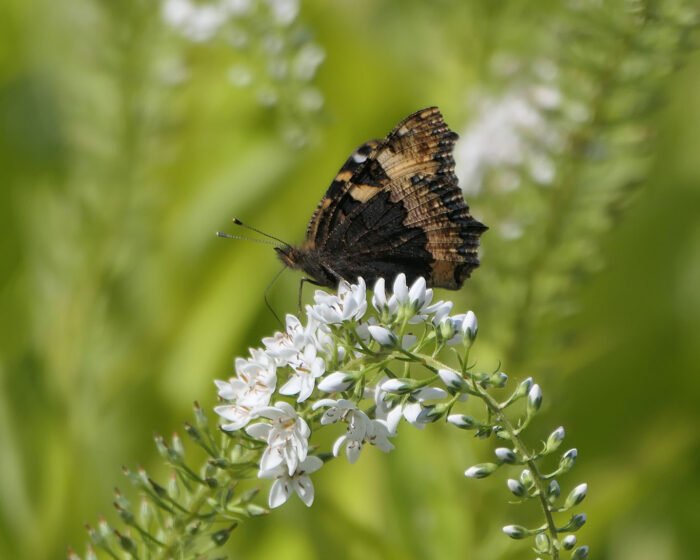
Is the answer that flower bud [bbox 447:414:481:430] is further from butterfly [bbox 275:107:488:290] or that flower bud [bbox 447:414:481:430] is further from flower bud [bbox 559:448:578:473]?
butterfly [bbox 275:107:488:290]

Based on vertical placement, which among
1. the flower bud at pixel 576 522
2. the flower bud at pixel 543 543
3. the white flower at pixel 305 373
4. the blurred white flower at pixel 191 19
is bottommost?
the flower bud at pixel 543 543

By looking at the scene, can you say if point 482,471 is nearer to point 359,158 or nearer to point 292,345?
point 292,345

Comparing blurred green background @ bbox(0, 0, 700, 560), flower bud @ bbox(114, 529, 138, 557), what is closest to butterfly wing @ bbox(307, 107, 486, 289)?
blurred green background @ bbox(0, 0, 700, 560)

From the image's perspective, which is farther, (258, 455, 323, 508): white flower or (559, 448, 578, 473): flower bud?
(258, 455, 323, 508): white flower

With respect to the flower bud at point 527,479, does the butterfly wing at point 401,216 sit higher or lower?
higher

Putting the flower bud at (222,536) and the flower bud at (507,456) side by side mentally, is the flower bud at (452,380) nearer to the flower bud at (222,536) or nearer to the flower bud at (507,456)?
the flower bud at (507,456)

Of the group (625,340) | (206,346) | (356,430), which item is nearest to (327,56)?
(206,346)

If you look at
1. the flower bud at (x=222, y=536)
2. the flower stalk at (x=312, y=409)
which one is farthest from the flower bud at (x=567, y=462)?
the flower bud at (x=222, y=536)
